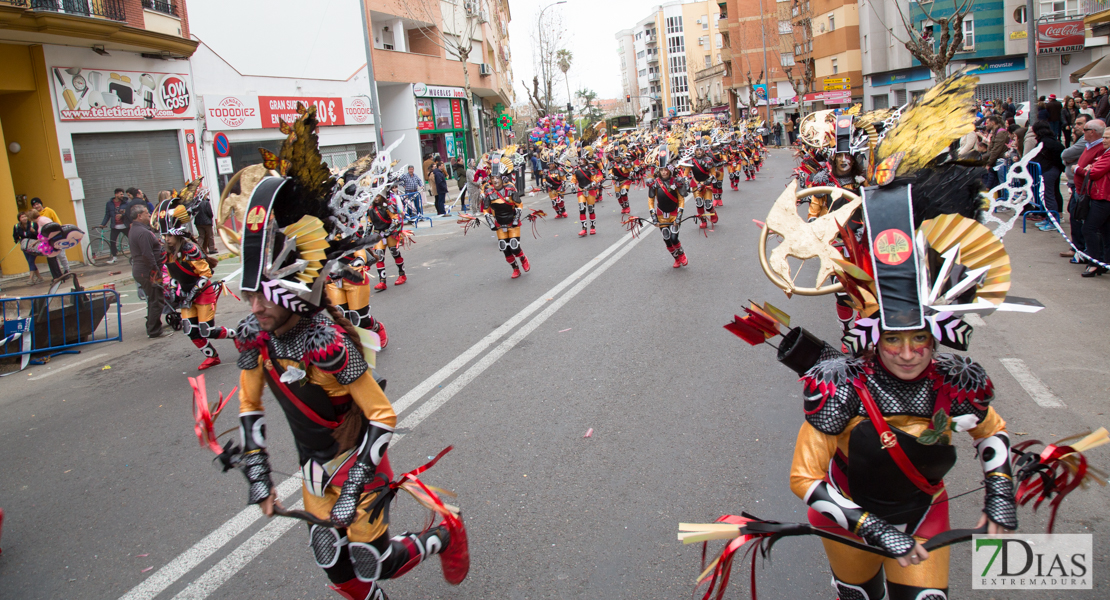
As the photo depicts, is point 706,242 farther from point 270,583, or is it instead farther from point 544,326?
point 270,583

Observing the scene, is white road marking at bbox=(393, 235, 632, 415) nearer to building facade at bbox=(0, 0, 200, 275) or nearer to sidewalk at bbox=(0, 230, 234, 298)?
sidewalk at bbox=(0, 230, 234, 298)

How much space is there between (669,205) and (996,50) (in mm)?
41420

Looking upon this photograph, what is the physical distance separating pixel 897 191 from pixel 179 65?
22.0 m

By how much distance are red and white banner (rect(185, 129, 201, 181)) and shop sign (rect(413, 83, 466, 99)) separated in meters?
12.9

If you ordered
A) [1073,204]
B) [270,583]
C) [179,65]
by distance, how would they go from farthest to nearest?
[179,65] < [1073,204] < [270,583]

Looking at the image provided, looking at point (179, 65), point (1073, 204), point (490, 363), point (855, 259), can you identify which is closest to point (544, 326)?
point (490, 363)

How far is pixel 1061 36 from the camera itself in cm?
3778

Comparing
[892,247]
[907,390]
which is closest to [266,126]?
[892,247]

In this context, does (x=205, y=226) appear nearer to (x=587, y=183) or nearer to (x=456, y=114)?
(x=587, y=183)

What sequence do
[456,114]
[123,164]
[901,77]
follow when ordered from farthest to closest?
[901,77]
[456,114]
[123,164]

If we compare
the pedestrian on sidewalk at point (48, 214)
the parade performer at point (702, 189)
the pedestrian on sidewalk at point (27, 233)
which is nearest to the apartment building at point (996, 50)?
the parade performer at point (702, 189)

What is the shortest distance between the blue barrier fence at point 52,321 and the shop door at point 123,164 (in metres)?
9.50

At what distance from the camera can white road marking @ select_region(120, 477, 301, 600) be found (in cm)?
372

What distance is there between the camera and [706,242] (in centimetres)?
1378
